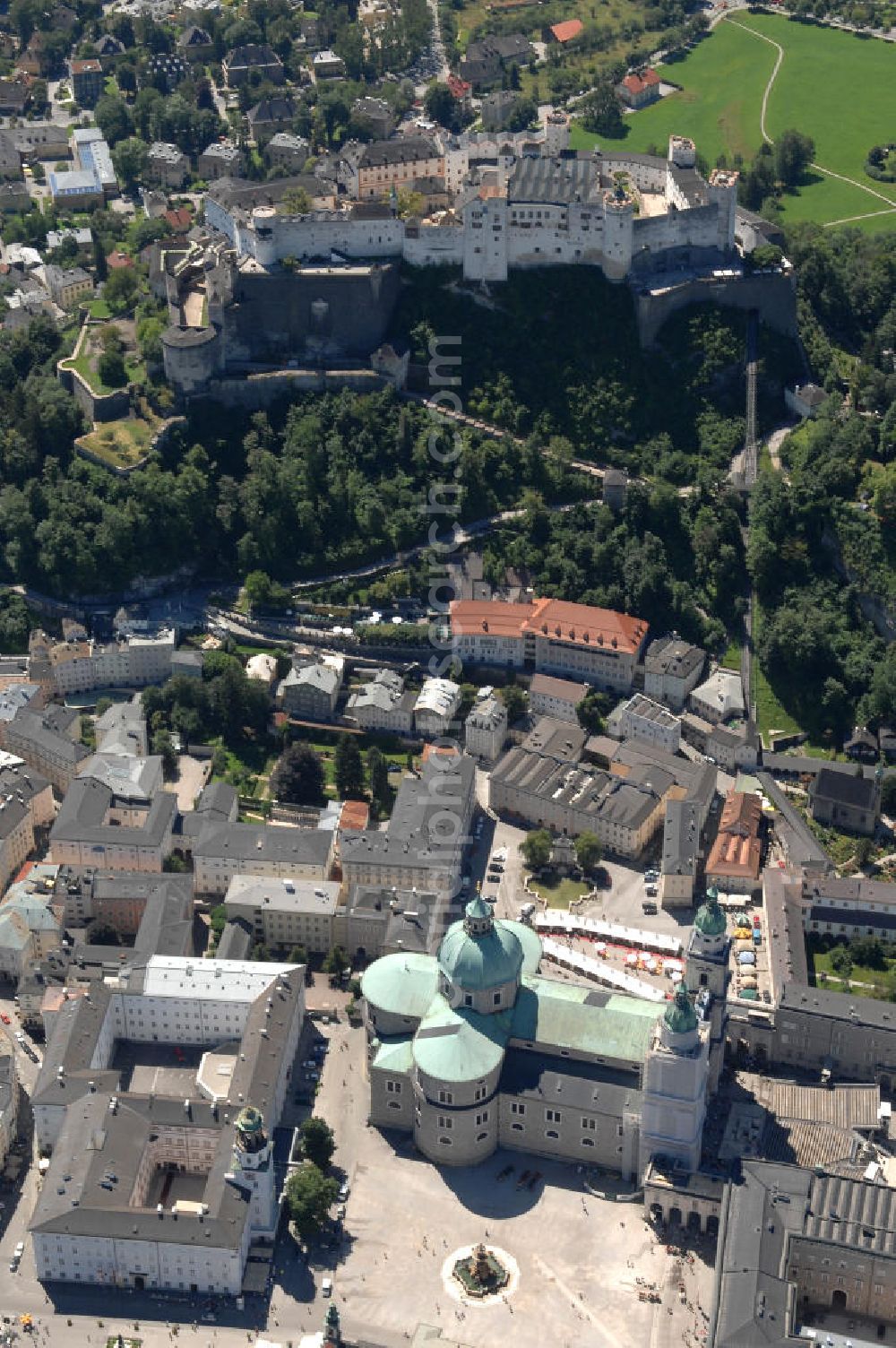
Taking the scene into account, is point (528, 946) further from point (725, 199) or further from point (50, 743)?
point (725, 199)

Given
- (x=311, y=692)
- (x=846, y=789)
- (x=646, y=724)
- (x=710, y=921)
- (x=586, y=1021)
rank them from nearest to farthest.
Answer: (x=710, y=921) < (x=586, y=1021) < (x=846, y=789) < (x=646, y=724) < (x=311, y=692)

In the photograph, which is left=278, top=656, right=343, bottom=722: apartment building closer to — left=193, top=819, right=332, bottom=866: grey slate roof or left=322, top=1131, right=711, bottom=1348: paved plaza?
left=193, top=819, right=332, bottom=866: grey slate roof

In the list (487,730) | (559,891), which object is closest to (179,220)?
(487,730)

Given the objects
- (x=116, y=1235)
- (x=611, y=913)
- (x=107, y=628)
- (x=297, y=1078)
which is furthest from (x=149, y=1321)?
(x=107, y=628)

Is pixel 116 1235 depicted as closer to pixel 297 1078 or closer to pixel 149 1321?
pixel 149 1321

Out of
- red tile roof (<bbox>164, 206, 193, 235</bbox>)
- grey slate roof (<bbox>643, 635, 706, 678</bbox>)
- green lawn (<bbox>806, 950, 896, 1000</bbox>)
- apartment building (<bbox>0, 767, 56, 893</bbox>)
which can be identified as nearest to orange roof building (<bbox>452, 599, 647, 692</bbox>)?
grey slate roof (<bbox>643, 635, 706, 678</bbox>)

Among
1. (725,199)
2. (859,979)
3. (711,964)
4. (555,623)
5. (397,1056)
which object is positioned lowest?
(859,979)
